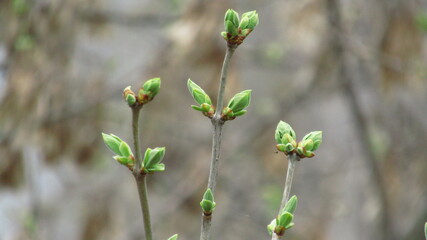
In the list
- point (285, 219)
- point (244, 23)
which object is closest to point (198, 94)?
point (244, 23)

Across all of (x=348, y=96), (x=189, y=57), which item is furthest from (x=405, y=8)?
(x=189, y=57)

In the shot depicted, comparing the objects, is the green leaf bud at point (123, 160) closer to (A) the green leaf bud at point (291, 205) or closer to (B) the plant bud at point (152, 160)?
(B) the plant bud at point (152, 160)

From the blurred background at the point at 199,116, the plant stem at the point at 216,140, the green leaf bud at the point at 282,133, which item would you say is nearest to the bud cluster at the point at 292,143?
the green leaf bud at the point at 282,133

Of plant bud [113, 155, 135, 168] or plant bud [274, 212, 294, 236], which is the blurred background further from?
plant bud [274, 212, 294, 236]

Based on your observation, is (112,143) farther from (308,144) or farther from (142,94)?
(308,144)

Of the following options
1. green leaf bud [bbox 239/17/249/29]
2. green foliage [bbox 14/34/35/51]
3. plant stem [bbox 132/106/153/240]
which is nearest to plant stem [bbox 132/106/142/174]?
plant stem [bbox 132/106/153/240]

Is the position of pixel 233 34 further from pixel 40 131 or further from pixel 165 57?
pixel 165 57
